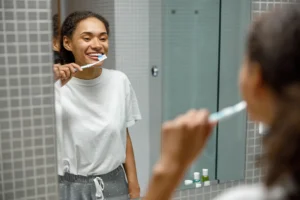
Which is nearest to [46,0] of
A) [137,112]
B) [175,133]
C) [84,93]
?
[84,93]

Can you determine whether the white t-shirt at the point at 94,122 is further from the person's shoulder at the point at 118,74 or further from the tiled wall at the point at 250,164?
the tiled wall at the point at 250,164

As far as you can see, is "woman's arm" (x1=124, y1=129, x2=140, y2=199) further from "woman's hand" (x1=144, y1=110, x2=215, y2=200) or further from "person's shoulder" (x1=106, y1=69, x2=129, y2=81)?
"woman's hand" (x1=144, y1=110, x2=215, y2=200)

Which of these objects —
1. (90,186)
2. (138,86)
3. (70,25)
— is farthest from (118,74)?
(90,186)

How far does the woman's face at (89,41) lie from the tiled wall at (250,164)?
454 millimetres

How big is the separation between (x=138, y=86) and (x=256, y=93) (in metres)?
0.64

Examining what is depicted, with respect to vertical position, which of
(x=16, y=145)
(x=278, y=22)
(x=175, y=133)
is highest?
(x=278, y=22)

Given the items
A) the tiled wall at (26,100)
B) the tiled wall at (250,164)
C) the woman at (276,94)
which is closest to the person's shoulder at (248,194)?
the woman at (276,94)

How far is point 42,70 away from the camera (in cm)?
94

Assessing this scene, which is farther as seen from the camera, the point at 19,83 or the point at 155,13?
the point at 155,13

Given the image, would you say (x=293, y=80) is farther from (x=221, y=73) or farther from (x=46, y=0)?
(x=221, y=73)

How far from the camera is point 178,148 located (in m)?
0.58

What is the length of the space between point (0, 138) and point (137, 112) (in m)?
0.36

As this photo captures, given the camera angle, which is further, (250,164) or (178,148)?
(250,164)

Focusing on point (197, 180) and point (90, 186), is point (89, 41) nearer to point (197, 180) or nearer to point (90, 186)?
point (90, 186)
